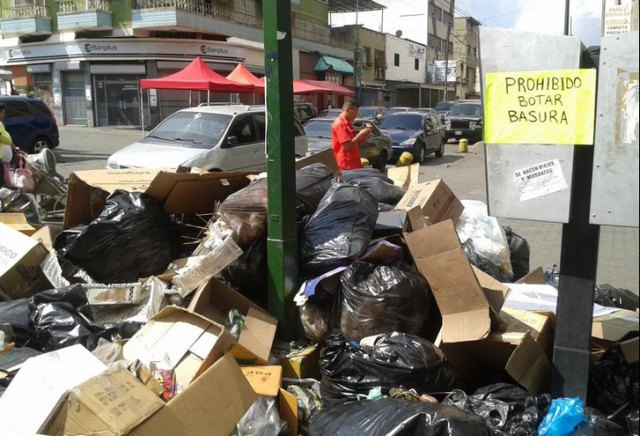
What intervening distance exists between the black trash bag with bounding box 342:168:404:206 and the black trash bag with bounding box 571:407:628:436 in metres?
2.80

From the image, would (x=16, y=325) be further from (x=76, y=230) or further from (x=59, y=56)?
(x=59, y=56)

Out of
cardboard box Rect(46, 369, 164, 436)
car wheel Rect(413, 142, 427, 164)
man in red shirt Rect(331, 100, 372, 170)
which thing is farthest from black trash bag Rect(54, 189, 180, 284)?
car wheel Rect(413, 142, 427, 164)

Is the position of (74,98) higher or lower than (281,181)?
higher

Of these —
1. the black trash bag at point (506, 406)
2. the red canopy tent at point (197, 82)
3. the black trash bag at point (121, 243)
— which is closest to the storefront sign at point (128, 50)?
the red canopy tent at point (197, 82)

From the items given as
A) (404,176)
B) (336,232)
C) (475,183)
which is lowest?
(475,183)

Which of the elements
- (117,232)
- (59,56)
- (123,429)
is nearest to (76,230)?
(117,232)

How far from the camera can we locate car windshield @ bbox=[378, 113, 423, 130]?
60.7ft

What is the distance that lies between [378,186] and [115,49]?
82.5 feet

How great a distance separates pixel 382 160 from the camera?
1588 centimetres

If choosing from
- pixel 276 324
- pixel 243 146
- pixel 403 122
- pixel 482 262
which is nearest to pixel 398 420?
pixel 276 324

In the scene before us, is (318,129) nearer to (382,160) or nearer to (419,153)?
(382,160)

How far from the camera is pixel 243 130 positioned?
10156mm

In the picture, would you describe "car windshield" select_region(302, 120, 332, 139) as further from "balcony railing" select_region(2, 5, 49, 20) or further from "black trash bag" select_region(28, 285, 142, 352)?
"balcony railing" select_region(2, 5, 49, 20)

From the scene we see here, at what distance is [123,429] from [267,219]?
180 cm
